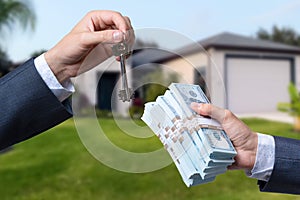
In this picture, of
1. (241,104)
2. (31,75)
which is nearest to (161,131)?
(31,75)

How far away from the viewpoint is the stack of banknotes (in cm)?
71

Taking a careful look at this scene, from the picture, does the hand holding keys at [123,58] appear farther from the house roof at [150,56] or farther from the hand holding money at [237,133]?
the hand holding money at [237,133]

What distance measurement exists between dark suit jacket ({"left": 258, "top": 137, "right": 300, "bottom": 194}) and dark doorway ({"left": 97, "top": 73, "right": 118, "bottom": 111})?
43 cm

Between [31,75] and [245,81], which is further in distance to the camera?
[245,81]

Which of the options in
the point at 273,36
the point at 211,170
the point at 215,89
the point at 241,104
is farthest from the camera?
the point at 273,36

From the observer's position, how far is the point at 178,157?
74 cm

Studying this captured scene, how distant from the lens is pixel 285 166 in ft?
3.04

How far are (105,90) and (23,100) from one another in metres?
0.19

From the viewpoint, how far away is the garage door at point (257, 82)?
9891mm

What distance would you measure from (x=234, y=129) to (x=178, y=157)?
18cm

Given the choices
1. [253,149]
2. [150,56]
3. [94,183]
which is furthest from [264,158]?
[94,183]

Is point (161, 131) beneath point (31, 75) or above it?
beneath

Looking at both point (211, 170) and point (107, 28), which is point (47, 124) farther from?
point (211, 170)

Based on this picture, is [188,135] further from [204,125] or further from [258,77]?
[258,77]
